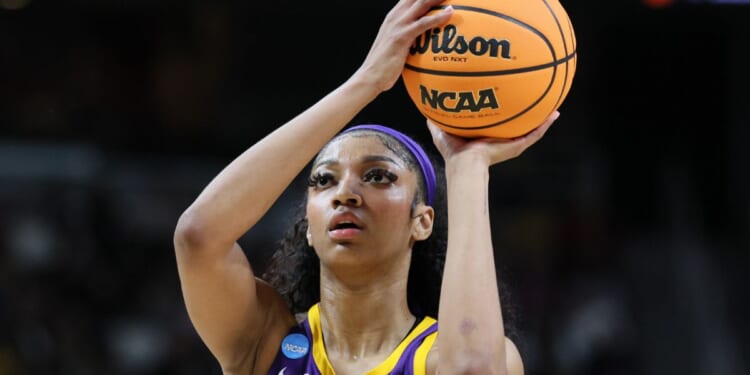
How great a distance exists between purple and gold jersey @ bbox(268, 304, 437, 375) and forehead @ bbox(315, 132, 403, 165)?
1.89ft

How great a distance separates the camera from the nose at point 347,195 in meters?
3.27

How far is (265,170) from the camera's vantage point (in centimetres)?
301

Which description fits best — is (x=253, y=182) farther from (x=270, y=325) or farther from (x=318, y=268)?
(x=318, y=268)

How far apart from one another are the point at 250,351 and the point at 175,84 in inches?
269

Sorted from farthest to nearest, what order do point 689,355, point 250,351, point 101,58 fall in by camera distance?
point 101,58
point 689,355
point 250,351

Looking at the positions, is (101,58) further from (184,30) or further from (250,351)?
(250,351)

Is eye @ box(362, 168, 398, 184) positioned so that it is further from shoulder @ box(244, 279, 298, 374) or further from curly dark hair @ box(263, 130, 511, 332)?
shoulder @ box(244, 279, 298, 374)

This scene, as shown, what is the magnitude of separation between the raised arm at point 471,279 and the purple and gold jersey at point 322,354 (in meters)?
0.34

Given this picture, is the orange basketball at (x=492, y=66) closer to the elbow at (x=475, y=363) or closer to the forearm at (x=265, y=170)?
the forearm at (x=265, y=170)

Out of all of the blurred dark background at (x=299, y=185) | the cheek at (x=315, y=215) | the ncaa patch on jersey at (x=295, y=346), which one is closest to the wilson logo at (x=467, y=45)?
the cheek at (x=315, y=215)

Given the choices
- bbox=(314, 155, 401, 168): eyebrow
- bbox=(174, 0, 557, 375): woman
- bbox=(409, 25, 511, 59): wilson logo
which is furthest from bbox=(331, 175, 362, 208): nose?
bbox=(409, 25, 511, 59): wilson logo

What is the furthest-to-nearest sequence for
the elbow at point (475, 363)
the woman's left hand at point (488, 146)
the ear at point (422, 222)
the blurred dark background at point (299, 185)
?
the blurred dark background at point (299, 185), the ear at point (422, 222), the woman's left hand at point (488, 146), the elbow at point (475, 363)

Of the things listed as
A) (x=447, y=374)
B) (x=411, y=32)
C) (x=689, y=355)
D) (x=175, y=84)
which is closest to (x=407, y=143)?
(x=411, y=32)

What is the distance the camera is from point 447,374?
2830mm
